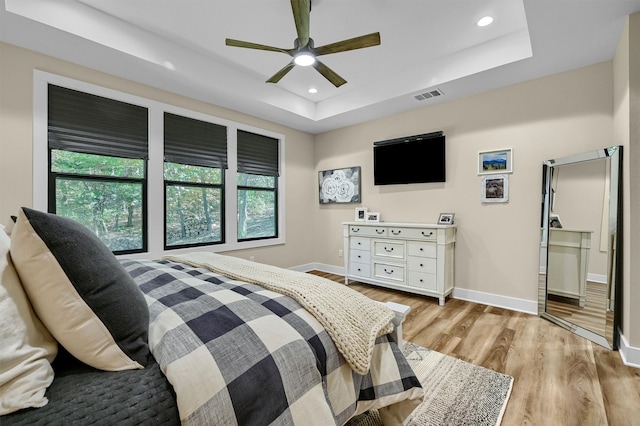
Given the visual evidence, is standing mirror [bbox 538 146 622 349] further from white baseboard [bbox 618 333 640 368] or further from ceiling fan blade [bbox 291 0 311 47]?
ceiling fan blade [bbox 291 0 311 47]

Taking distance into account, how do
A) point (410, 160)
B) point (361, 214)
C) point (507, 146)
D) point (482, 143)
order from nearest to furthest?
point (507, 146), point (482, 143), point (410, 160), point (361, 214)

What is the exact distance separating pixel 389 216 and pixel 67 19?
3943mm

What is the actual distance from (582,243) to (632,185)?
2.23 ft

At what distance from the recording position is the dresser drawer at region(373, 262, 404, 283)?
11.5 feet

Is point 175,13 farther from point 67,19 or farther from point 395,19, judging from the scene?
point 395,19

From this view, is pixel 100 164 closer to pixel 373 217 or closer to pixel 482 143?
pixel 373 217

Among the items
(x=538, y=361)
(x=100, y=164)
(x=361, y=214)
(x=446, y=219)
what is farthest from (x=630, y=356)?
(x=100, y=164)

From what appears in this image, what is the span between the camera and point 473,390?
1.67 meters

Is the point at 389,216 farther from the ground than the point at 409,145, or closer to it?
closer to it

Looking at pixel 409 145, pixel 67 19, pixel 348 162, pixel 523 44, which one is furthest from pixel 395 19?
pixel 67 19

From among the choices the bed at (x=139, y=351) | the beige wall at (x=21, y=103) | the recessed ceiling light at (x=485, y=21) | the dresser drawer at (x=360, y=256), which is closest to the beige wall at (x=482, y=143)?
the beige wall at (x=21, y=103)

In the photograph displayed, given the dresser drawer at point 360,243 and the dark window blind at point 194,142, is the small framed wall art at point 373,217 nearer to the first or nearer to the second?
the dresser drawer at point 360,243

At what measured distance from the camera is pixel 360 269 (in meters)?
3.91

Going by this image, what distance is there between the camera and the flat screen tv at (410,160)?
3.55m
